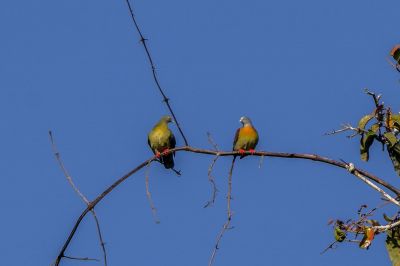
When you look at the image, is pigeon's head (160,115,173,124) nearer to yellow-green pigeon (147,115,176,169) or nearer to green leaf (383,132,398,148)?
yellow-green pigeon (147,115,176,169)

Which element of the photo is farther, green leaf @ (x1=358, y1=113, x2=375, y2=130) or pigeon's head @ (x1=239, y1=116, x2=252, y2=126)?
pigeon's head @ (x1=239, y1=116, x2=252, y2=126)

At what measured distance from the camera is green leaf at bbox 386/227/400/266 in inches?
187

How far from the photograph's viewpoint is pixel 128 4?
4496 mm

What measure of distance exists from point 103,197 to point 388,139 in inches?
66.4

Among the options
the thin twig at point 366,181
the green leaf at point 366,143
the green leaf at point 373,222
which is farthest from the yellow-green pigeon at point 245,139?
the thin twig at point 366,181

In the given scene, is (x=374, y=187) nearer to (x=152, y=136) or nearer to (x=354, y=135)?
(x=354, y=135)

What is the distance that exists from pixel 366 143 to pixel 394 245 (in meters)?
0.59

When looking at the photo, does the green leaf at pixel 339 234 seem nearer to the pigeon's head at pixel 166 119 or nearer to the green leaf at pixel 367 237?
the green leaf at pixel 367 237

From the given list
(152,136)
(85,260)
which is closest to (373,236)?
(85,260)

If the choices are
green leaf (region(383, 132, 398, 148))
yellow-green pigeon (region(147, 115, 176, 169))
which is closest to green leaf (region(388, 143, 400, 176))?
green leaf (region(383, 132, 398, 148))

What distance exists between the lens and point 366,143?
16.1 feet

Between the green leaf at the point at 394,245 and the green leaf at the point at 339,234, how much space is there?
24cm

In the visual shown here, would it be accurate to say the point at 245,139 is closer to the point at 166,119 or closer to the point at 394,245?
the point at 166,119

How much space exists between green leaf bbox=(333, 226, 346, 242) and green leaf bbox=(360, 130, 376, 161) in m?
0.47
